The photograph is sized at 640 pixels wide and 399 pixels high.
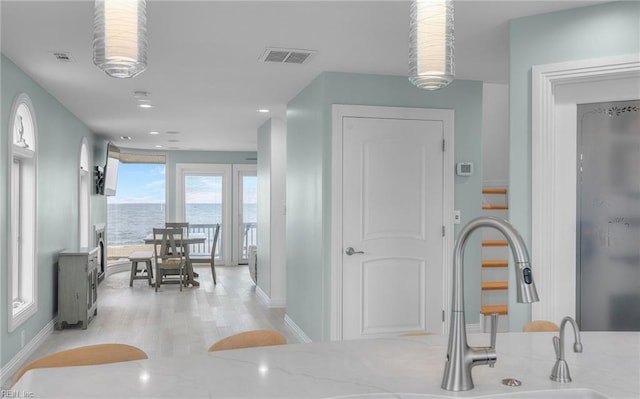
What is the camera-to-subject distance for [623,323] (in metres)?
3.21

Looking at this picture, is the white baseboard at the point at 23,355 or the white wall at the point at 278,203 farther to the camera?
the white wall at the point at 278,203

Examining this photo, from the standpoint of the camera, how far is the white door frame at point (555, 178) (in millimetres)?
3234

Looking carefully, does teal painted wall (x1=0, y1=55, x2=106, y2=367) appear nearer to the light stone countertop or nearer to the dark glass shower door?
the light stone countertop

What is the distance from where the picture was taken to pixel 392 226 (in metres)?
4.62

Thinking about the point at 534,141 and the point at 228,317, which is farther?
the point at 228,317

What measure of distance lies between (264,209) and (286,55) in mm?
3795

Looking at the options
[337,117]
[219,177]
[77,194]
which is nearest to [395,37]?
[337,117]

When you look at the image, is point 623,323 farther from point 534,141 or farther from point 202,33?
point 202,33

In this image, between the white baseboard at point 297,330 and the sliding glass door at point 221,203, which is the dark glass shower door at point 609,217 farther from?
the sliding glass door at point 221,203

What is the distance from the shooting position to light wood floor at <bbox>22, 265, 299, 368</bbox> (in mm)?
5203

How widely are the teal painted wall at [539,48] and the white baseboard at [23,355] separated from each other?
143 inches

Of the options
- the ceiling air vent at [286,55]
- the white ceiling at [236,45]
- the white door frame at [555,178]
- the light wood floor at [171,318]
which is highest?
Answer: the white ceiling at [236,45]

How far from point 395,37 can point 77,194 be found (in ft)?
16.8

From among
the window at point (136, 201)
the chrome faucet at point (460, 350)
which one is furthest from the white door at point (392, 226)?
the window at point (136, 201)
